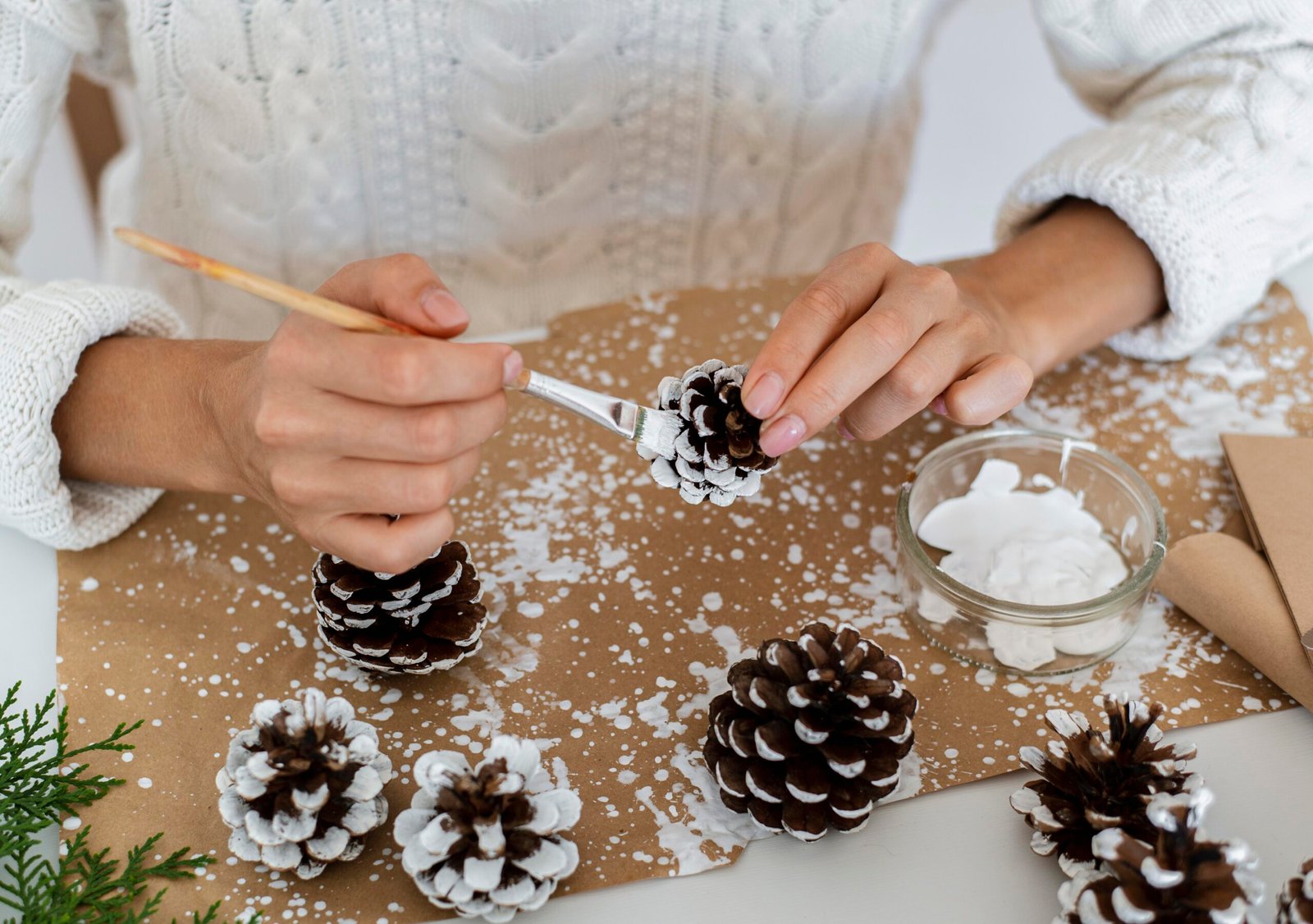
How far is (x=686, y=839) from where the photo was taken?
0.61 m

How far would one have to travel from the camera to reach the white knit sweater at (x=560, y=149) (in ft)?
2.92

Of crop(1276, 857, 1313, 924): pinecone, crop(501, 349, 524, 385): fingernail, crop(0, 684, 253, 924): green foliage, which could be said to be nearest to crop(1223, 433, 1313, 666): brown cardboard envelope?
crop(1276, 857, 1313, 924): pinecone

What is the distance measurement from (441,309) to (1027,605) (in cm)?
41

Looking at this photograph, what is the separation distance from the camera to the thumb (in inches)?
24.1

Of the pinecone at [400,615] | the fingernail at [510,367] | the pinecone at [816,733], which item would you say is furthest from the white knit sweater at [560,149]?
the pinecone at [816,733]

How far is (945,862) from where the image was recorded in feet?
2.02

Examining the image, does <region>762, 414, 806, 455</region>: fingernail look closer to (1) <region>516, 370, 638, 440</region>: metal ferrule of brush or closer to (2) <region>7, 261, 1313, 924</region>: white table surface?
(1) <region>516, 370, 638, 440</region>: metal ferrule of brush

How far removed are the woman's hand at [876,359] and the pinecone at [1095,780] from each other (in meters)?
0.23

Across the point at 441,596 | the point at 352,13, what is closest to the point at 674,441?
the point at 441,596

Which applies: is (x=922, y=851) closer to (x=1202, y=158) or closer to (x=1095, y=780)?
(x=1095, y=780)

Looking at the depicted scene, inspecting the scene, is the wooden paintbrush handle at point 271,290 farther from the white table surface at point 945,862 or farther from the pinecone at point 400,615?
the white table surface at point 945,862

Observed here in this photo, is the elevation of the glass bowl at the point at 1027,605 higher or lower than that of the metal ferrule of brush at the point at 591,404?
lower

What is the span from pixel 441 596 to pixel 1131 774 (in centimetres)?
42

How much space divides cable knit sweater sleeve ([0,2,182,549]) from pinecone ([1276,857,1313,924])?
78 cm
